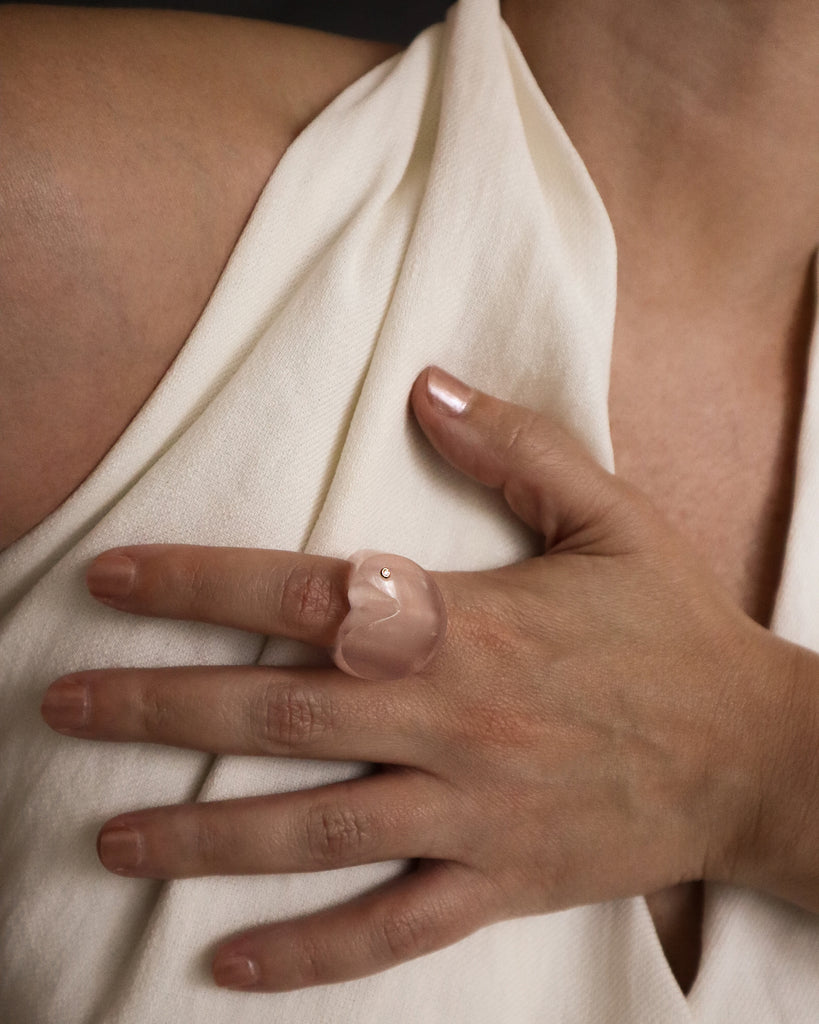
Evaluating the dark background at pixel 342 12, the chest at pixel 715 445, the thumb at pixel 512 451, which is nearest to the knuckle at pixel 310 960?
the thumb at pixel 512 451

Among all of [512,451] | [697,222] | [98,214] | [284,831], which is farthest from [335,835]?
[697,222]

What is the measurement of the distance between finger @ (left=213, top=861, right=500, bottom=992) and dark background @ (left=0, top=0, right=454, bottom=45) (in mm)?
1332

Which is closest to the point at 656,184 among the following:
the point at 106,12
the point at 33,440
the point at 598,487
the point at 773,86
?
the point at 773,86

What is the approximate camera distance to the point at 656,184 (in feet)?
2.63

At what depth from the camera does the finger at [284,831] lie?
0.55m

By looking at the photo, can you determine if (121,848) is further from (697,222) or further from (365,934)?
(697,222)

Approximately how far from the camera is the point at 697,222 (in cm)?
82

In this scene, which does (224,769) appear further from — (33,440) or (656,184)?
(656,184)

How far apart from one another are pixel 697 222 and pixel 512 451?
1.23ft

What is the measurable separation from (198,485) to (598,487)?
12.3 inches

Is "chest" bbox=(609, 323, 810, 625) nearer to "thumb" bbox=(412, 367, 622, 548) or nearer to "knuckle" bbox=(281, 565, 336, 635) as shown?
"thumb" bbox=(412, 367, 622, 548)

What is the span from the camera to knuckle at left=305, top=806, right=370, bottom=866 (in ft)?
1.86

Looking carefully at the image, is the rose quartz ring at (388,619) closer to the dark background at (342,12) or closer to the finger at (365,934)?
the finger at (365,934)

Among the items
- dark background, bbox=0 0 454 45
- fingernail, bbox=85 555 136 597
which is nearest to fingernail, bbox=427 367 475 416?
fingernail, bbox=85 555 136 597
